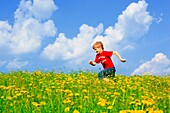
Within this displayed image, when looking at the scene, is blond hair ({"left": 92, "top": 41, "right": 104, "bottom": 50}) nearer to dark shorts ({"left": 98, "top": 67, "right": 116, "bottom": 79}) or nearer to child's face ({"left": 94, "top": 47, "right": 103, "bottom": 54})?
child's face ({"left": 94, "top": 47, "right": 103, "bottom": 54})

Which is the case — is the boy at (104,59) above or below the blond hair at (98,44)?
below

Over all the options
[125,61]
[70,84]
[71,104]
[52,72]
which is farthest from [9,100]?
[52,72]

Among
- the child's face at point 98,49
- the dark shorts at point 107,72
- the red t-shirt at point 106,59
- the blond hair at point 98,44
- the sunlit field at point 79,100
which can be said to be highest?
the blond hair at point 98,44

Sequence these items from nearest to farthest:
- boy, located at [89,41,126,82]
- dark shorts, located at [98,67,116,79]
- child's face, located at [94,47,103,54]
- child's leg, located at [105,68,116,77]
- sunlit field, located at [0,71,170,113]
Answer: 1. sunlit field, located at [0,71,170,113]
2. dark shorts, located at [98,67,116,79]
3. child's leg, located at [105,68,116,77]
4. boy, located at [89,41,126,82]
5. child's face, located at [94,47,103,54]

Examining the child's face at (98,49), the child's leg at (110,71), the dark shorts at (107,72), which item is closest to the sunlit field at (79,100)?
the dark shorts at (107,72)

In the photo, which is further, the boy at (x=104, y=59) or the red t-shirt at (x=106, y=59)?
the red t-shirt at (x=106, y=59)

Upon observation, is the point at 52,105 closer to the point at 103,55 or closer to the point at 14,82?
the point at 14,82

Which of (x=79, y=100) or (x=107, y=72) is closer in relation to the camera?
(x=79, y=100)

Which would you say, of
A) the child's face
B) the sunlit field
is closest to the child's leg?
the child's face

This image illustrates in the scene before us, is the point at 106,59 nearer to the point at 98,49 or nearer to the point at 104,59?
the point at 104,59

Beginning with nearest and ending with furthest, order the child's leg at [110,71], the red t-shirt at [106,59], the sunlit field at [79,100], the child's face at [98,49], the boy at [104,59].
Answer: the sunlit field at [79,100]
the child's leg at [110,71]
the boy at [104,59]
the red t-shirt at [106,59]
the child's face at [98,49]

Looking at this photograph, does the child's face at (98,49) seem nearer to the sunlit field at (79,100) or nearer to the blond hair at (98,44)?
the blond hair at (98,44)

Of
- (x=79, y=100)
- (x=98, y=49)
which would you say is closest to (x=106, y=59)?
(x=98, y=49)

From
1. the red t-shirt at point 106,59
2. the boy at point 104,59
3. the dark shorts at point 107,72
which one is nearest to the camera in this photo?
the dark shorts at point 107,72
